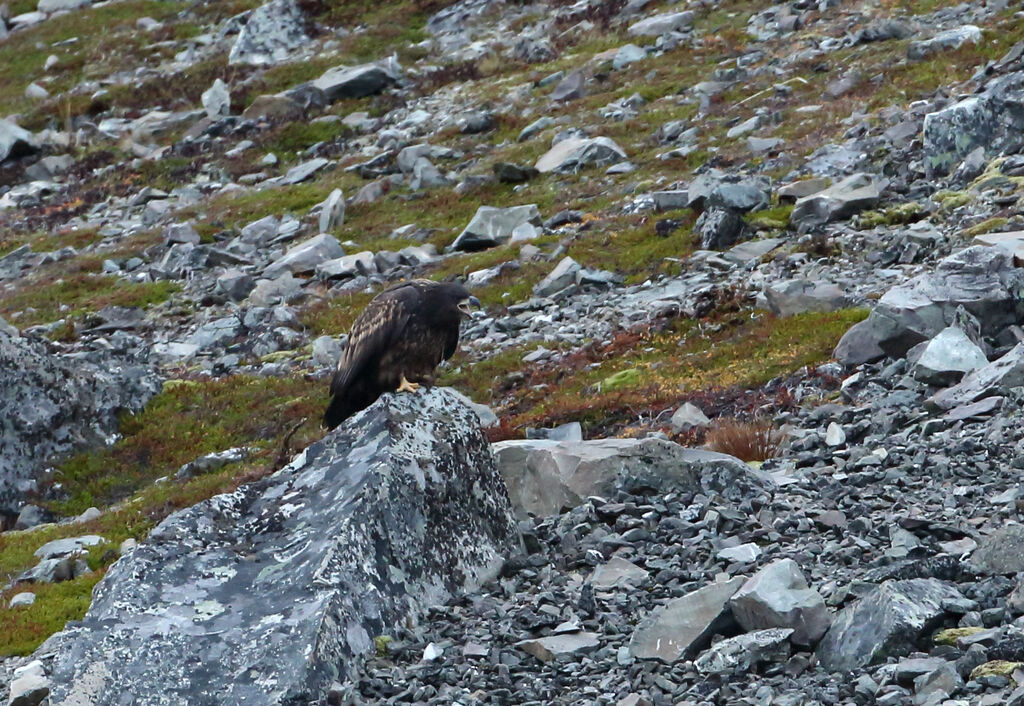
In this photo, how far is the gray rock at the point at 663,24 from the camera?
37.5 metres

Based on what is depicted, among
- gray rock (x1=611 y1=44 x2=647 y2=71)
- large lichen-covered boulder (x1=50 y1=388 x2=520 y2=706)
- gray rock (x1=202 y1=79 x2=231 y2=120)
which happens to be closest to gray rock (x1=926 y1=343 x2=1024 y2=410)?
large lichen-covered boulder (x1=50 y1=388 x2=520 y2=706)

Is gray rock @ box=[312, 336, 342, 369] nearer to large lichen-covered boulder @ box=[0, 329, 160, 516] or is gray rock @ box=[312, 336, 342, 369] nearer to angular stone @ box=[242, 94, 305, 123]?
large lichen-covered boulder @ box=[0, 329, 160, 516]

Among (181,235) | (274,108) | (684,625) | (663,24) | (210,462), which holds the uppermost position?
(684,625)

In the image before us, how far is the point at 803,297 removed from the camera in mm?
18375

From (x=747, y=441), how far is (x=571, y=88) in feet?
77.1

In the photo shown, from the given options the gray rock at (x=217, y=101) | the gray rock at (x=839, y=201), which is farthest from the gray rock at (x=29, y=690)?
the gray rock at (x=217, y=101)

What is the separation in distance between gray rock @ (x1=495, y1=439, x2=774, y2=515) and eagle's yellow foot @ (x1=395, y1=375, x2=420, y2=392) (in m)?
1.16

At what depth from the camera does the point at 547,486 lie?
1164 centimetres

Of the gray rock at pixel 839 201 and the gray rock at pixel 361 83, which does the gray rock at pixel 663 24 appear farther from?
the gray rock at pixel 839 201

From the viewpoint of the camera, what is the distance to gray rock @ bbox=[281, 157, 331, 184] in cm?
3509

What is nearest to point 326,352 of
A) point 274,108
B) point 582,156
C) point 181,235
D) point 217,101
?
point 582,156

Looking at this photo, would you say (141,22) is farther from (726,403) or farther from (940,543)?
(940,543)

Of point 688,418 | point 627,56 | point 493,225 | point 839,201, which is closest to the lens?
point 688,418

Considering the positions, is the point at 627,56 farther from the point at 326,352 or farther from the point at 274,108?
the point at 326,352
